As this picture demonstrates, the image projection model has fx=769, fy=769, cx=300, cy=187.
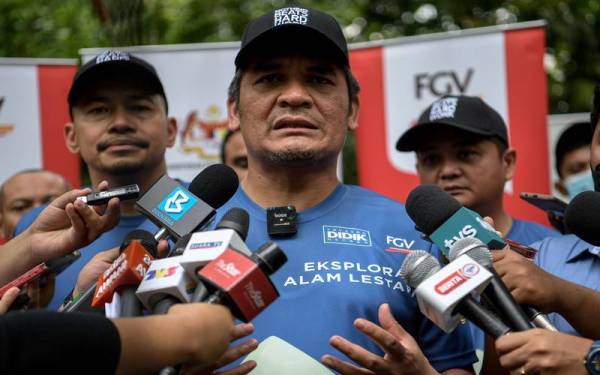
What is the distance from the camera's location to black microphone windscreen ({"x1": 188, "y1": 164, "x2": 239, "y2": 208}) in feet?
8.50

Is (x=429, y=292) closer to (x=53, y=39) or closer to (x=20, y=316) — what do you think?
(x=20, y=316)

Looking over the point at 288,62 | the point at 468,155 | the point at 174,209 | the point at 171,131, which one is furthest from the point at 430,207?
the point at 171,131

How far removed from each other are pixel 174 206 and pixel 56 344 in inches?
28.5

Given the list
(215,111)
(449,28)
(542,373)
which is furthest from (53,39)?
(542,373)

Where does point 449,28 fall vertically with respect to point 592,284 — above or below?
above

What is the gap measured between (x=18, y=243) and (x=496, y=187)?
8.66 feet

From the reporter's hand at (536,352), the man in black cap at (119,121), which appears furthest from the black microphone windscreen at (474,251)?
the man in black cap at (119,121)

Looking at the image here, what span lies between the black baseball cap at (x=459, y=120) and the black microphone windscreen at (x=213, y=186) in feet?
6.56

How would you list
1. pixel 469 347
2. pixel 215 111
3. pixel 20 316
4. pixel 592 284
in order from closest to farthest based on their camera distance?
pixel 20 316 < pixel 469 347 < pixel 592 284 < pixel 215 111

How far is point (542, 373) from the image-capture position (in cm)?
192

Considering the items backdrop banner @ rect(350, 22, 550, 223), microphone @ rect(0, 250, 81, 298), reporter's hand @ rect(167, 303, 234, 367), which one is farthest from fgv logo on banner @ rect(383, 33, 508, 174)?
reporter's hand @ rect(167, 303, 234, 367)

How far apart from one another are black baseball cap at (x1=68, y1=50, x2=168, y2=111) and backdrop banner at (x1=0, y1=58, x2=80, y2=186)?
177cm

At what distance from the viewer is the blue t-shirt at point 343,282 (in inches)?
98.7

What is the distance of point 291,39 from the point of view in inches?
115
